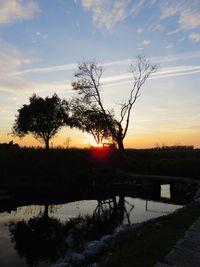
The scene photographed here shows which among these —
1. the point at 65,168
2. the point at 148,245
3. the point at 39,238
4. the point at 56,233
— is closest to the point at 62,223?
the point at 56,233

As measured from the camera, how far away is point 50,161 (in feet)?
137

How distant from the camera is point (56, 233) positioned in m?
18.9

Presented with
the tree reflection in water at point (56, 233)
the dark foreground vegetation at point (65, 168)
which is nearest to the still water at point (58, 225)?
the tree reflection in water at point (56, 233)

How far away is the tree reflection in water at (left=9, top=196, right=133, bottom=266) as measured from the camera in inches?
610

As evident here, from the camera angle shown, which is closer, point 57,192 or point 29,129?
point 57,192

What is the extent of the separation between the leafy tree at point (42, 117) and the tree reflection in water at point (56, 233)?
4147 cm

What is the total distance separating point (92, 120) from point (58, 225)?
1608 inches

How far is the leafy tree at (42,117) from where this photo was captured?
66.4 meters

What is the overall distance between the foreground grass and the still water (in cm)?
411

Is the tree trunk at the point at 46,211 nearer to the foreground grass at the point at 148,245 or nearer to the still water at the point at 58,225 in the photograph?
the still water at the point at 58,225

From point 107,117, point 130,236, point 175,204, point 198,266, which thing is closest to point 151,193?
point 175,204

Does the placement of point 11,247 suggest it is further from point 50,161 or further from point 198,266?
point 50,161

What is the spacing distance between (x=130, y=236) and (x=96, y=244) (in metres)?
1.15

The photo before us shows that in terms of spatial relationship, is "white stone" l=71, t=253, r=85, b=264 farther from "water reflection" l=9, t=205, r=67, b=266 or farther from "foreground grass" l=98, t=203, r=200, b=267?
"water reflection" l=9, t=205, r=67, b=266
